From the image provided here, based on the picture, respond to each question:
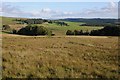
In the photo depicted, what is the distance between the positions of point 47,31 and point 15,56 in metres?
100

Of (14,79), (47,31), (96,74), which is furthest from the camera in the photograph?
(47,31)

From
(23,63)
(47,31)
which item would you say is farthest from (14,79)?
(47,31)

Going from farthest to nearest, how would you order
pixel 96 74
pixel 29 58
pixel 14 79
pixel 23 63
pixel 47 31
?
pixel 47 31 < pixel 29 58 < pixel 23 63 < pixel 96 74 < pixel 14 79

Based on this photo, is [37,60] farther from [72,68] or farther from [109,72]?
[109,72]

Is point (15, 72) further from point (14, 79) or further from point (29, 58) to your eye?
point (29, 58)

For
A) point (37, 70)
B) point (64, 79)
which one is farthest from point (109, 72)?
point (37, 70)

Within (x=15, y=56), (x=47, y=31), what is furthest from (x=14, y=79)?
(x=47, y=31)

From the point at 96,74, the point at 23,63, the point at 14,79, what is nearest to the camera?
the point at 14,79

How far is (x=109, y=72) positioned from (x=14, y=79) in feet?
13.2

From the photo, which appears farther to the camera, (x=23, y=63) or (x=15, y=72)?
(x=23, y=63)

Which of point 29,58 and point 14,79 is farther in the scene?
point 29,58

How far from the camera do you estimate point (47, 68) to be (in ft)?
37.6

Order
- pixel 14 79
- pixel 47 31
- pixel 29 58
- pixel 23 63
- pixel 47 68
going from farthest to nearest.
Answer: pixel 47 31 < pixel 29 58 < pixel 23 63 < pixel 47 68 < pixel 14 79

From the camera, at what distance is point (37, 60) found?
1325 cm
